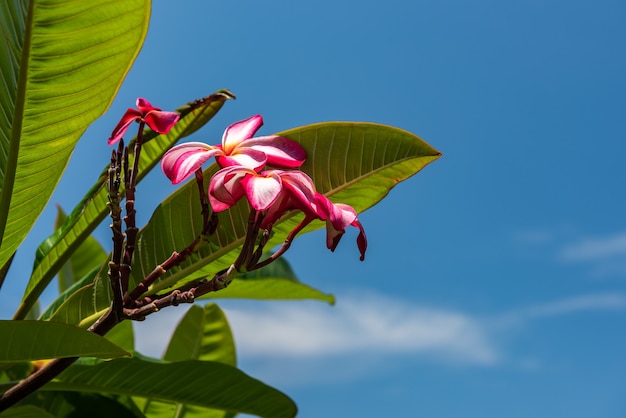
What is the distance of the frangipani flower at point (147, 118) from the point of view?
0.97m

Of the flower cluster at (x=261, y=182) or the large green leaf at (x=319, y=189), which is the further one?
the large green leaf at (x=319, y=189)

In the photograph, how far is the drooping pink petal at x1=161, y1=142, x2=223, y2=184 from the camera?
87 cm

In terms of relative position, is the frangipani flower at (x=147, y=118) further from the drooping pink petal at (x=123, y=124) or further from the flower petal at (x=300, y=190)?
the flower petal at (x=300, y=190)

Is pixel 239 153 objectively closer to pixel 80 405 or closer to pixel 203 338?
pixel 80 405

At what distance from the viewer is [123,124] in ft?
3.18

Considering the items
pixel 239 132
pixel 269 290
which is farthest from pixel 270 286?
pixel 239 132

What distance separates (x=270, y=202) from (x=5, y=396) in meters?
0.49

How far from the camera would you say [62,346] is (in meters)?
0.90

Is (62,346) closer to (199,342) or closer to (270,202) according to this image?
(270,202)

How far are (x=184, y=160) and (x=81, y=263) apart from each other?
1.36m

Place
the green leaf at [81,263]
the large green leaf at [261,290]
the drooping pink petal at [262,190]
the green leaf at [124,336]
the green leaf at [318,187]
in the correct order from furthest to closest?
the green leaf at [81,263]
the green leaf at [124,336]
the large green leaf at [261,290]
the green leaf at [318,187]
the drooping pink petal at [262,190]

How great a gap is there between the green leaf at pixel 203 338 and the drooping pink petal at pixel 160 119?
0.98 m

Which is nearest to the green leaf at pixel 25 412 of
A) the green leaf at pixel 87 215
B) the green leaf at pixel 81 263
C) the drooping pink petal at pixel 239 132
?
the green leaf at pixel 87 215

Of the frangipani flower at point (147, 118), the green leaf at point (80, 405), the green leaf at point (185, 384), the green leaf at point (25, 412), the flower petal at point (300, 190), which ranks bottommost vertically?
the green leaf at point (25, 412)
